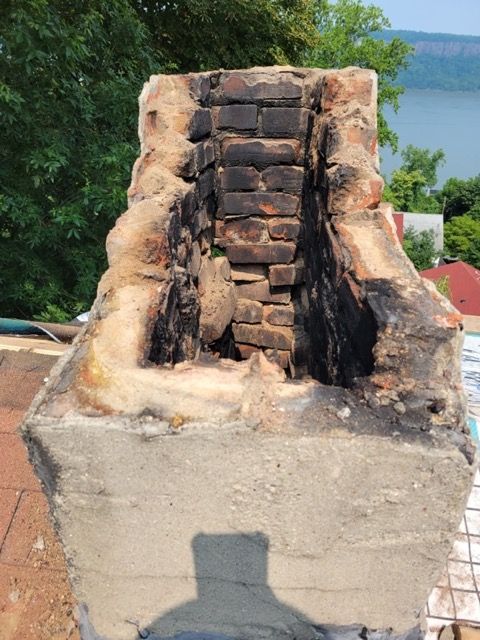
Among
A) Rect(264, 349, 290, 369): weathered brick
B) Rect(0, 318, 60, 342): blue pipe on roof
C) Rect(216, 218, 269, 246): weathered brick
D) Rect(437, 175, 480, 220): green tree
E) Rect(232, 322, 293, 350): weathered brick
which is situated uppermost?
Rect(216, 218, 269, 246): weathered brick

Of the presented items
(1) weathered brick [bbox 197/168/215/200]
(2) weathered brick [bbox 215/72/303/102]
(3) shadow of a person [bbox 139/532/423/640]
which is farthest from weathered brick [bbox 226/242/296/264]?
(3) shadow of a person [bbox 139/532/423/640]

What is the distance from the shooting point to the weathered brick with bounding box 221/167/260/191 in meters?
3.38

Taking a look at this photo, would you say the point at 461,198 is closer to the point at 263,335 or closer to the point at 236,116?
the point at 263,335

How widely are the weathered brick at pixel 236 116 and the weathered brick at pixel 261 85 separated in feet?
0.20

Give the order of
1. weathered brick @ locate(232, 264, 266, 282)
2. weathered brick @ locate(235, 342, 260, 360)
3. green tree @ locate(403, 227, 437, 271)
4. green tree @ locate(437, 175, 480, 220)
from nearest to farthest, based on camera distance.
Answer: weathered brick @ locate(232, 264, 266, 282)
weathered brick @ locate(235, 342, 260, 360)
green tree @ locate(403, 227, 437, 271)
green tree @ locate(437, 175, 480, 220)

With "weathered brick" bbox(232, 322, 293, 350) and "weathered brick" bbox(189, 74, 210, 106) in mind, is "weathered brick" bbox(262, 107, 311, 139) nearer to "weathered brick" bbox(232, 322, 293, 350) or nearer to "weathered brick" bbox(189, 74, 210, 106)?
"weathered brick" bbox(189, 74, 210, 106)

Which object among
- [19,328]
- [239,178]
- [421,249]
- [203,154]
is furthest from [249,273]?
[421,249]

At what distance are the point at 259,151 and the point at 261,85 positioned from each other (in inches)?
14.6

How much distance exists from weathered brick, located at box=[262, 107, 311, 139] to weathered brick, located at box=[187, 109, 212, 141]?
13.7 inches

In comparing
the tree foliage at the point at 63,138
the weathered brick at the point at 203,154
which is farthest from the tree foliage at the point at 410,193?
the weathered brick at the point at 203,154

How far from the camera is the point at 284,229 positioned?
359 centimetres

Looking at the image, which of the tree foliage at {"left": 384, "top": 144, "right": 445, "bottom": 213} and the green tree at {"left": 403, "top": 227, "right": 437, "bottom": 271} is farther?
the tree foliage at {"left": 384, "top": 144, "right": 445, "bottom": 213}

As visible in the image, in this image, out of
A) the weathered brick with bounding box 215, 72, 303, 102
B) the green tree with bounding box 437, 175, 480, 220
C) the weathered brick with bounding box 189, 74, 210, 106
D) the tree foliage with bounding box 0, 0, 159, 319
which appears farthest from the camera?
the green tree with bounding box 437, 175, 480, 220

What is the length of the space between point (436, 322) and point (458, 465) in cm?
43
